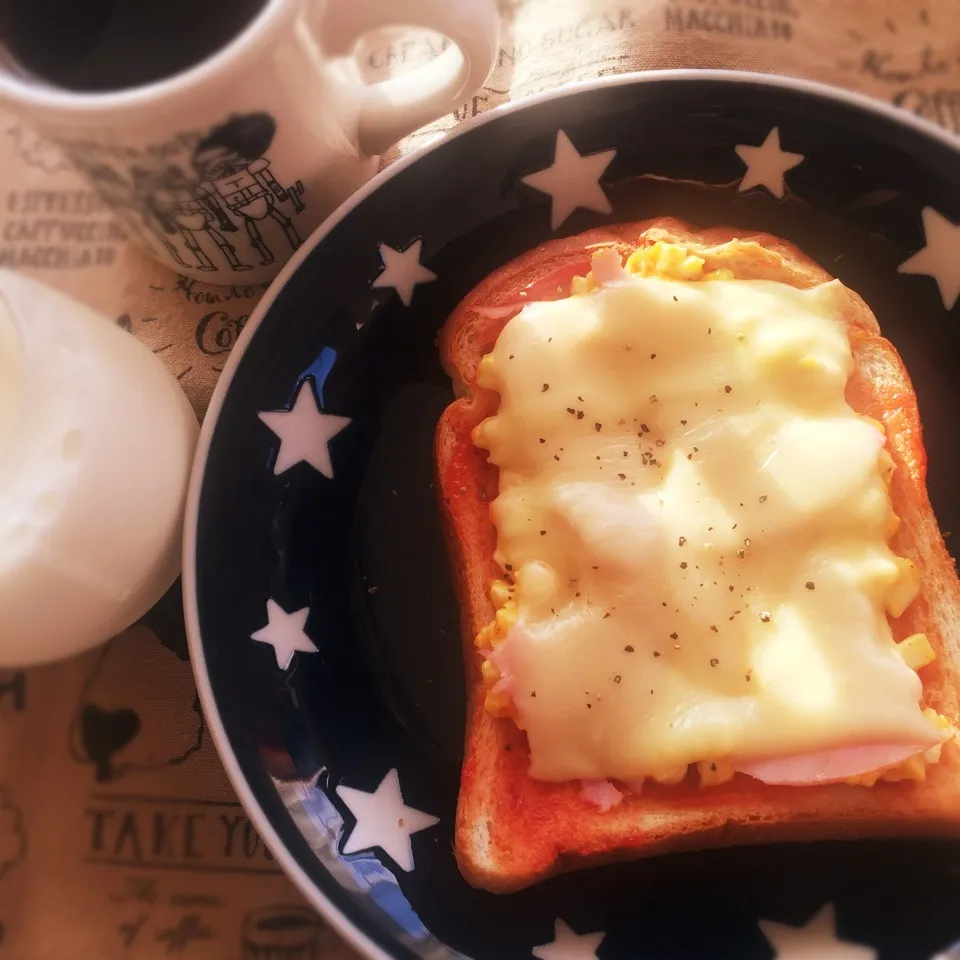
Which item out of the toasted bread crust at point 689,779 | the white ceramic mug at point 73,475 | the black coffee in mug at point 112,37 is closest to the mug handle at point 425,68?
the black coffee in mug at point 112,37

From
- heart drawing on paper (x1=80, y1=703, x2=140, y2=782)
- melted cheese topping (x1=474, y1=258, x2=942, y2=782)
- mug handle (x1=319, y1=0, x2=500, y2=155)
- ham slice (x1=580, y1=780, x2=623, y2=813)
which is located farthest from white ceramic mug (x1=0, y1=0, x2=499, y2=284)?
ham slice (x1=580, y1=780, x2=623, y2=813)

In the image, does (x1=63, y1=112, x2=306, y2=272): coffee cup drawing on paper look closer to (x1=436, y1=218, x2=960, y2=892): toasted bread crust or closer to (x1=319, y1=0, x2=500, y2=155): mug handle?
(x1=319, y1=0, x2=500, y2=155): mug handle

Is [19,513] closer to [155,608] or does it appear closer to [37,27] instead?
[155,608]

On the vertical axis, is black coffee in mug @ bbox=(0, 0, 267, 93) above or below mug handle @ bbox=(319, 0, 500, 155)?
above

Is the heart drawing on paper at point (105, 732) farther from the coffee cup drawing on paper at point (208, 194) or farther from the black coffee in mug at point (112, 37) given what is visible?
the black coffee in mug at point (112, 37)

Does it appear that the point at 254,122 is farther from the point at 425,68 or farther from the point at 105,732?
the point at 105,732

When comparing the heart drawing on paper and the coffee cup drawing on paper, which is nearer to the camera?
the coffee cup drawing on paper

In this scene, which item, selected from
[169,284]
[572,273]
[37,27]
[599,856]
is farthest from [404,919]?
[37,27]
